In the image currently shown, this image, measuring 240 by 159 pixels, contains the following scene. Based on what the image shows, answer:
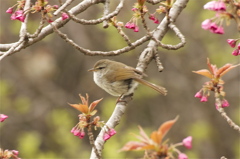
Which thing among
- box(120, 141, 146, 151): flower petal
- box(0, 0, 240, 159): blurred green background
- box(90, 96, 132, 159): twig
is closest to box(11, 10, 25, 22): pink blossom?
box(90, 96, 132, 159): twig

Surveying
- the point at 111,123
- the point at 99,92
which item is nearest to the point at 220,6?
the point at 111,123

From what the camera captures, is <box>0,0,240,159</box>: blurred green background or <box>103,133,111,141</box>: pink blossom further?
<box>0,0,240,159</box>: blurred green background

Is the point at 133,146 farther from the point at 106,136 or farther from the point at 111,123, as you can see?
the point at 111,123

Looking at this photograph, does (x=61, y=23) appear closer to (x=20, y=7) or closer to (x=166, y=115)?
(x=20, y=7)

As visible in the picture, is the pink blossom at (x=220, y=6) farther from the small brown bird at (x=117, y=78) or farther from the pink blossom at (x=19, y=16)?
the small brown bird at (x=117, y=78)

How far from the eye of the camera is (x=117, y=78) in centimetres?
609

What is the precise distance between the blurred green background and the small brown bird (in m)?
2.76

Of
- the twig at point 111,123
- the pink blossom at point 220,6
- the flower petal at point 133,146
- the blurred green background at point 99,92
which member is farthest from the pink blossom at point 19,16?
the blurred green background at point 99,92

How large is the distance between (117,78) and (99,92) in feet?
16.8

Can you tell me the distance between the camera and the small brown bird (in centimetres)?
575

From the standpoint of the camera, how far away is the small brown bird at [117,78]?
5746 mm

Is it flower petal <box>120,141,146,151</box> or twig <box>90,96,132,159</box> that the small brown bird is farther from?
flower petal <box>120,141,146,151</box>

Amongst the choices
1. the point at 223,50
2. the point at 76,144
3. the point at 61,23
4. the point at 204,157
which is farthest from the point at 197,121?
the point at 61,23

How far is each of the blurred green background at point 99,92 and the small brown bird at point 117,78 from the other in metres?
2.76
